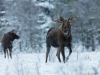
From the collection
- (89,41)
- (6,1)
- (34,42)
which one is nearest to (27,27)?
(34,42)

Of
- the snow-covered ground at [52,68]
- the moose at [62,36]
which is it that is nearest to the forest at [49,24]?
the moose at [62,36]

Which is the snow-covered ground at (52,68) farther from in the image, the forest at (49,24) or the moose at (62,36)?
the forest at (49,24)

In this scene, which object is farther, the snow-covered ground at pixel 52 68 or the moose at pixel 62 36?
the moose at pixel 62 36

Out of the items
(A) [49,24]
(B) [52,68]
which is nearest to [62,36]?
(B) [52,68]

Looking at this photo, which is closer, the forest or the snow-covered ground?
the snow-covered ground

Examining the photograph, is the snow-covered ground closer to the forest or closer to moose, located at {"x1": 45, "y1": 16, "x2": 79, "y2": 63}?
moose, located at {"x1": 45, "y1": 16, "x2": 79, "y2": 63}

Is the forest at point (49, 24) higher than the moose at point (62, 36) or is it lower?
lower

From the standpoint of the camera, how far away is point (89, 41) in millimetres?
33156

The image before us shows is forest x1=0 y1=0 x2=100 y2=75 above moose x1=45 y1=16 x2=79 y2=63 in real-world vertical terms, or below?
below

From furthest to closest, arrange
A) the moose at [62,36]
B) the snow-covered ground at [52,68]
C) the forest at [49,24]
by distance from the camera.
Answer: the forest at [49,24], the moose at [62,36], the snow-covered ground at [52,68]

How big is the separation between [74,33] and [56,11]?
3.33 meters

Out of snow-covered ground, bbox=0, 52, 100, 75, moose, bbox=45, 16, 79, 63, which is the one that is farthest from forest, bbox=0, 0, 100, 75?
snow-covered ground, bbox=0, 52, 100, 75

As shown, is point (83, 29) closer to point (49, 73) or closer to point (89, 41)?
point (89, 41)

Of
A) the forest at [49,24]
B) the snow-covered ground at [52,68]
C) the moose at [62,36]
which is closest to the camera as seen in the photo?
the snow-covered ground at [52,68]
